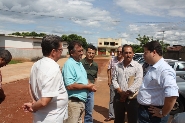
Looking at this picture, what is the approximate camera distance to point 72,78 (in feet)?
11.0

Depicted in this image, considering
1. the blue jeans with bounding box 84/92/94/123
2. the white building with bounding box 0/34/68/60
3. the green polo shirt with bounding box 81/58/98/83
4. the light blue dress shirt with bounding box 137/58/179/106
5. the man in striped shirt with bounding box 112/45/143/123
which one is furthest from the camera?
the white building with bounding box 0/34/68/60

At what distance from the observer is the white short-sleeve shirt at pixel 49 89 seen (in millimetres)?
2383

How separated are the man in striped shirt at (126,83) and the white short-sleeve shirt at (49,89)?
1.60 metres

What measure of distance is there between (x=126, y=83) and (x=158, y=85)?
1309 mm

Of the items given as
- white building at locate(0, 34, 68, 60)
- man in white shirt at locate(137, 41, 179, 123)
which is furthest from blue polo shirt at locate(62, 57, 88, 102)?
white building at locate(0, 34, 68, 60)

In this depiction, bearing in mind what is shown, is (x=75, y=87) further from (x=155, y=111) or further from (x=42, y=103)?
(x=155, y=111)

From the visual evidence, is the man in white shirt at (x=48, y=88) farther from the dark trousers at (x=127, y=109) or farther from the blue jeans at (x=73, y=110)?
the dark trousers at (x=127, y=109)

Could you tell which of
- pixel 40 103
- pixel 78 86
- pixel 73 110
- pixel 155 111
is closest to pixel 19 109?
pixel 73 110

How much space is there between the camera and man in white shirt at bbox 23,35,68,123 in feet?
7.82

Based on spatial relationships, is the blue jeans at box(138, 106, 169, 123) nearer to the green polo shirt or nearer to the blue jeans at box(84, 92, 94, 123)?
the blue jeans at box(84, 92, 94, 123)

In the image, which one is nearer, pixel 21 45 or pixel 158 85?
pixel 158 85

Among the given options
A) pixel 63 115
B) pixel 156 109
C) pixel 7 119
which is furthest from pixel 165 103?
pixel 7 119

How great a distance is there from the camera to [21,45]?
28.9m

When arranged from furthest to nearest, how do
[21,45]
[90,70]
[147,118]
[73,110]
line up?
1. [21,45]
2. [90,70]
3. [73,110]
4. [147,118]
